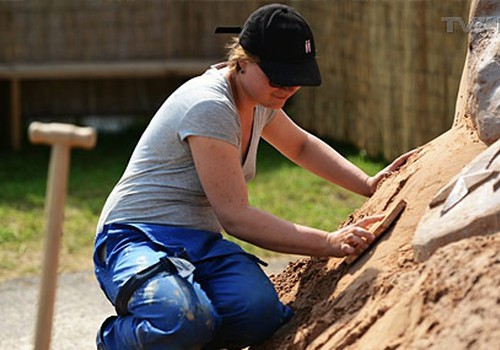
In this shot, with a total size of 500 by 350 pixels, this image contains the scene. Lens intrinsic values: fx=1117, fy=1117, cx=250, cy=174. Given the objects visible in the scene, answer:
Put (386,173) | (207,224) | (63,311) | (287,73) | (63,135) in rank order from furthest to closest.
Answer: (63,311)
(386,173)
(207,224)
(287,73)
(63,135)

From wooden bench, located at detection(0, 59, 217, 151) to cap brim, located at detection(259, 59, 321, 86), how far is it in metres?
6.35

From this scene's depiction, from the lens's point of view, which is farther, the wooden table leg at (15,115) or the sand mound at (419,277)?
the wooden table leg at (15,115)

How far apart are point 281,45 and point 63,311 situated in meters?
2.59

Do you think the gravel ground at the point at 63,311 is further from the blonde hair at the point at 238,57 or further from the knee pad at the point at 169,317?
the blonde hair at the point at 238,57

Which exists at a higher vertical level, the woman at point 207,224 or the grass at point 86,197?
the woman at point 207,224

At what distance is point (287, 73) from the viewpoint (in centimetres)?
363

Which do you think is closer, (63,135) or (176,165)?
(63,135)

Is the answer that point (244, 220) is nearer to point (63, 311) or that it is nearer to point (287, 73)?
point (287, 73)

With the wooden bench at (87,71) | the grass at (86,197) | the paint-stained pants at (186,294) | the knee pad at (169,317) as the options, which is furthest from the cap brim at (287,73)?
the wooden bench at (87,71)

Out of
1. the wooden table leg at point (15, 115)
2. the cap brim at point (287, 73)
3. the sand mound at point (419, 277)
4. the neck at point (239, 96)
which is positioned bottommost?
the wooden table leg at point (15, 115)

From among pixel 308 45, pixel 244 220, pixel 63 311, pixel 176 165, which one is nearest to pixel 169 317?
pixel 244 220

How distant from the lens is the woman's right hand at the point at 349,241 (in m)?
3.61

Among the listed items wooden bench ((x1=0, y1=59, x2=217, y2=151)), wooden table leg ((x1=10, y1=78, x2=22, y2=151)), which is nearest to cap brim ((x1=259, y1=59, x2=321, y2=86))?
wooden bench ((x1=0, y1=59, x2=217, y2=151))

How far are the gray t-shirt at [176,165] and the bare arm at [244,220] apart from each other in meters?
0.08
